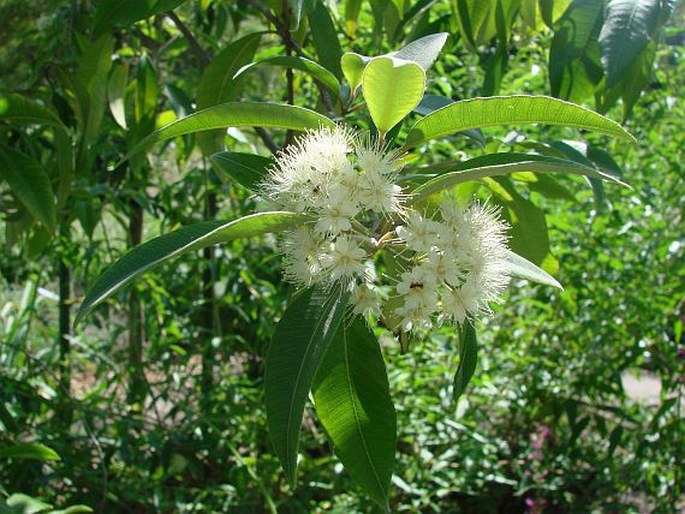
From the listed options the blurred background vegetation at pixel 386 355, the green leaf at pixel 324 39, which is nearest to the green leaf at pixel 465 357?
the green leaf at pixel 324 39

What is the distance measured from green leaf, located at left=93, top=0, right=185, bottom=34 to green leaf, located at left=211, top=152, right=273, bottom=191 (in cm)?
24

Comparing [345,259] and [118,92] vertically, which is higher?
[118,92]

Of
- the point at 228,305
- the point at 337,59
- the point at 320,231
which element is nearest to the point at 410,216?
the point at 320,231

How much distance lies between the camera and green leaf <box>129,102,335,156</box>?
2.80ft

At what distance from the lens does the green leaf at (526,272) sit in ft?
2.96

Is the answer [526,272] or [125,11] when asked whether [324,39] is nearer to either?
[125,11]

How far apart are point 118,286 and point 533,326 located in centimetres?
202

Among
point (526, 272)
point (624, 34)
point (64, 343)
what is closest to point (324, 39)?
point (624, 34)

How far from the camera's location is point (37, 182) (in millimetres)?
1404

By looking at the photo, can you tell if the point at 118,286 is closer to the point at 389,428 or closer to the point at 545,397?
the point at 389,428

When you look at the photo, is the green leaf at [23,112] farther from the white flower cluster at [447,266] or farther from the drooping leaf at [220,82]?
the white flower cluster at [447,266]

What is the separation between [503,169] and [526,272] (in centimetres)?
17

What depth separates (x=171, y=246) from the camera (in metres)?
0.76

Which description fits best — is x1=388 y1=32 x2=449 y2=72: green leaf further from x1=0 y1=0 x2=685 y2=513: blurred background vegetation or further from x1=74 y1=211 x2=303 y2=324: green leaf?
x1=0 y1=0 x2=685 y2=513: blurred background vegetation
